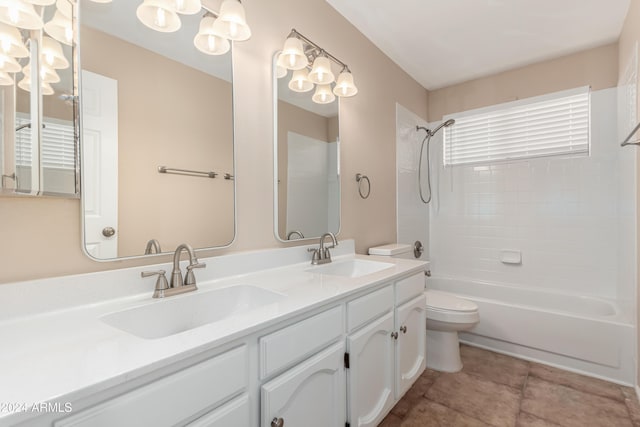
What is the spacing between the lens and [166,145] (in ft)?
3.98

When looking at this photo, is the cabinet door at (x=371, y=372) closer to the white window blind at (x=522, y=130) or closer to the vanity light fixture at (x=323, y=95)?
the vanity light fixture at (x=323, y=95)

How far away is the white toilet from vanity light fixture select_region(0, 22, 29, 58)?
2033mm

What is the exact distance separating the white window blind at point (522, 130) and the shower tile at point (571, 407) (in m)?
1.92

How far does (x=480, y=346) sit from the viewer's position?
8.47ft

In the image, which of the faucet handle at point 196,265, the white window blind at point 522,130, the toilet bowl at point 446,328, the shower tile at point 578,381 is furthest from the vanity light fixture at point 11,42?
the white window blind at point 522,130

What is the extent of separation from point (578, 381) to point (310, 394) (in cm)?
211

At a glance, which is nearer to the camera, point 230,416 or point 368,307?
point 230,416

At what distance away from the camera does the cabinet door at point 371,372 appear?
1.27 meters

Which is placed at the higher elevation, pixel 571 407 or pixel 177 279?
pixel 177 279

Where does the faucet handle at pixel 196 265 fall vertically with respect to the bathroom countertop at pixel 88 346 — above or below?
above

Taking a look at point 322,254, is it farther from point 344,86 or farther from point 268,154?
point 344,86

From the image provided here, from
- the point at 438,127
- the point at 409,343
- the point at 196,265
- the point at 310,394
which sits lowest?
the point at 409,343

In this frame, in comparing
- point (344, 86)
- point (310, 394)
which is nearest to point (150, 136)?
point (310, 394)

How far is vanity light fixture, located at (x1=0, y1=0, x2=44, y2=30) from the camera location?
34.0 inches
